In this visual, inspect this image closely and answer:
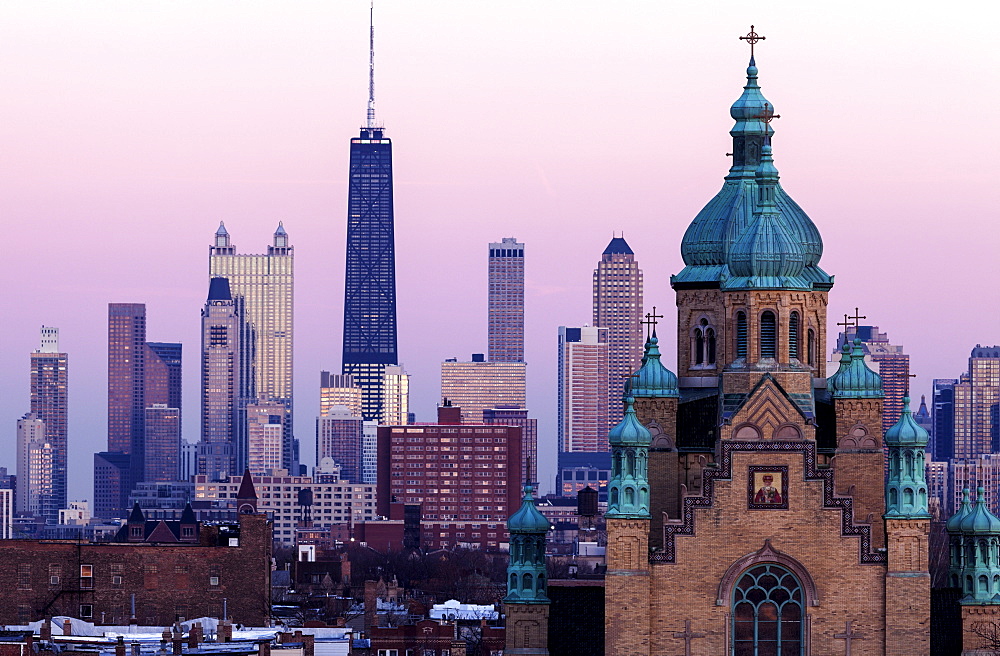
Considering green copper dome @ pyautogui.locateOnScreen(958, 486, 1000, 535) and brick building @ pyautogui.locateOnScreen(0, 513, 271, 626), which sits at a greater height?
green copper dome @ pyautogui.locateOnScreen(958, 486, 1000, 535)

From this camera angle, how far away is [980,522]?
9356cm

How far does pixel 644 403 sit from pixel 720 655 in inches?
331

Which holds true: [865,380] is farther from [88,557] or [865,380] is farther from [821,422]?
[88,557]

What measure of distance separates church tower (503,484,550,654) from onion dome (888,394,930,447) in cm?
1088

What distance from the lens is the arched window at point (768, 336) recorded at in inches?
3701

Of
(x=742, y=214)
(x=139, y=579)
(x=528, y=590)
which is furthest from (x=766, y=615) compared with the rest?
(x=139, y=579)

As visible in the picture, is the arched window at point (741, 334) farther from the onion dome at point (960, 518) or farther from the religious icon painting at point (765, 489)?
the onion dome at point (960, 518)

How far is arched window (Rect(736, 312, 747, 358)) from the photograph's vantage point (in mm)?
94438

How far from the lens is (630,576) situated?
9131 centimetres

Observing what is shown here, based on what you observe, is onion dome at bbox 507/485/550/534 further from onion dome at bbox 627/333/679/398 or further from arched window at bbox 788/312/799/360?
arched window at bbox 788/312/799/360

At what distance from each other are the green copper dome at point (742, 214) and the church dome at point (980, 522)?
311 inches

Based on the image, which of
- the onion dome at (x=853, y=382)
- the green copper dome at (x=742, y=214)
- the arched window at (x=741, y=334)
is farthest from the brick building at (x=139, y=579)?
the arched window at (x=741, y=334)

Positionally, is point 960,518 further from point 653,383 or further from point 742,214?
point 742,214

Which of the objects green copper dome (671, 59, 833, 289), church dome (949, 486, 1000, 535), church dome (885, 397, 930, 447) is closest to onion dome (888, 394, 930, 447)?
church dome (885, 397, 930, 447)
